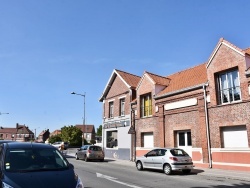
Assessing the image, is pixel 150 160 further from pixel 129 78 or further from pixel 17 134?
pixel 17 134

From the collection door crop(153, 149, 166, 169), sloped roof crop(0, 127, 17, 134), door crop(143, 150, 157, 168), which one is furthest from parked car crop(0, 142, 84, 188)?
sloped roof crop(0, 127, 17, 134)

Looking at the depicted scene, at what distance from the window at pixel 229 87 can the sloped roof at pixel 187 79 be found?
53.5 inches

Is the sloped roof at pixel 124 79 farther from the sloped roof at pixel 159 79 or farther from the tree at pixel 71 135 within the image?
the tree at pixel 71 135

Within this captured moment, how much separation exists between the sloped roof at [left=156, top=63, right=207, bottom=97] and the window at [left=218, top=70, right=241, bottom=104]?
1358 mm

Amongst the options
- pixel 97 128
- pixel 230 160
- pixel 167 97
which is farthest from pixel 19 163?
pixel 97 128

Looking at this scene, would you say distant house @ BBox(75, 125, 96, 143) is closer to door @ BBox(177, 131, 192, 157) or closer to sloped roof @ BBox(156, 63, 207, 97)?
sloped roof @ BBox(156, 63, 207, 97)

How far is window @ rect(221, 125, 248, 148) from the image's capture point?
51.7 feet

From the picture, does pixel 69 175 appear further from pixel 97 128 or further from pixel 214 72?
pixel 97 128

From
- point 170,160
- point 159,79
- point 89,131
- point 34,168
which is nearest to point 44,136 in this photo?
point 89,131

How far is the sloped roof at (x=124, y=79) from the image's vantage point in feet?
89.2

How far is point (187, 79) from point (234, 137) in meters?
6.73

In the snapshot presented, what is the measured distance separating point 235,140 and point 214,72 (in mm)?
4694

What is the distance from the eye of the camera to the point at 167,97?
21.3 meters

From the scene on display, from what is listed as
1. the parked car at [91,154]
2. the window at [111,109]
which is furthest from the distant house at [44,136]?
the parked car at [91,154]
